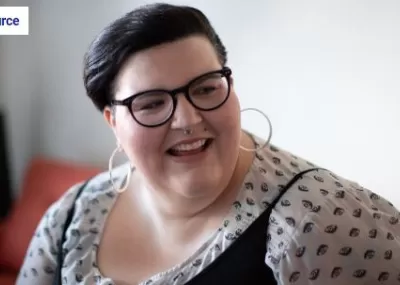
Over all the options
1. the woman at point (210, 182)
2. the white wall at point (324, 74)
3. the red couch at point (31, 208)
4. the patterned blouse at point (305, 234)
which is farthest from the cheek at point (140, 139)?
the red couch at point (31, 208)

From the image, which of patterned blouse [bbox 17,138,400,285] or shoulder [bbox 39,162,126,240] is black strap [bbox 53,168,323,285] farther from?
shoulder [bbox 39,162,126,240]

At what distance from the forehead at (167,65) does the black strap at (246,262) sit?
0.28 m

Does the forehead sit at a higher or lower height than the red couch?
higher

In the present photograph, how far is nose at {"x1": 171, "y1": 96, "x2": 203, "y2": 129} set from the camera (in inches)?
38.5

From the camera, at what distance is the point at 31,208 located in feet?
7.07

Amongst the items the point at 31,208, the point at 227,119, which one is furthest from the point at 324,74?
the point at 31,208

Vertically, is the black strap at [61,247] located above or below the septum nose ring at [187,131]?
below

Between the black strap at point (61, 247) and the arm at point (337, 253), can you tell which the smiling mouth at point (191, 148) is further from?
the black strap at point (61, 247)

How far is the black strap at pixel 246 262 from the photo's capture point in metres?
1.00

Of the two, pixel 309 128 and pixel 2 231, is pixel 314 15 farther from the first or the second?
pixel 2 231

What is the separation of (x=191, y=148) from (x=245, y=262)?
22 centimetres

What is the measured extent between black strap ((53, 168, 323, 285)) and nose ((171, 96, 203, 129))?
0.70 ft

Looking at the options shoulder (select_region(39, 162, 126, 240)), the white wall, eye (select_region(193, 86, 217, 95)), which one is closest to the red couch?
the white wall

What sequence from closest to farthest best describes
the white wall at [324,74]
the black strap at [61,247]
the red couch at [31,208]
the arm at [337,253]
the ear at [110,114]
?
the arm at [337,253] < the ear at [110,114] < the black strap at [61,247] < the white wall at [324,74] < the red couch at [31,208]
